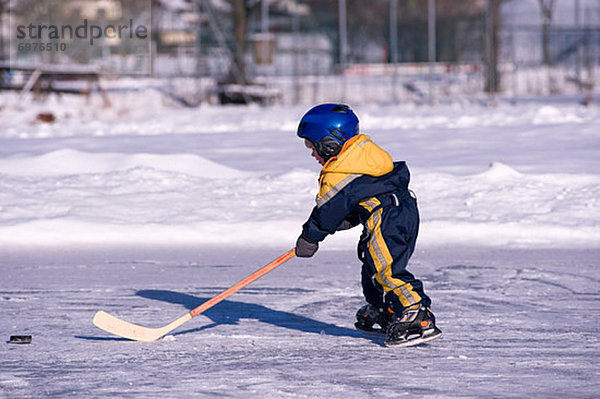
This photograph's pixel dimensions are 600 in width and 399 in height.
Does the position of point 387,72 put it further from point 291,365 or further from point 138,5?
point 291,365

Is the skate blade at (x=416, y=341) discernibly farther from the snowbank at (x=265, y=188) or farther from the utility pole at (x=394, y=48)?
the utility pole at (x=394, y=48)

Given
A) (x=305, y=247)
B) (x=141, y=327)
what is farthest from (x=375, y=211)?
(x=141, y=327)

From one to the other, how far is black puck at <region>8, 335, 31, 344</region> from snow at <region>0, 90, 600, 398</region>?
0.14 feet

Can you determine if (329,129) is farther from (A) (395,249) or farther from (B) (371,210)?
(A) (395,249)

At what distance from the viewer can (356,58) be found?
81.8 feet

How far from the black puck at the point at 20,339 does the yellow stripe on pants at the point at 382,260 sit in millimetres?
1622

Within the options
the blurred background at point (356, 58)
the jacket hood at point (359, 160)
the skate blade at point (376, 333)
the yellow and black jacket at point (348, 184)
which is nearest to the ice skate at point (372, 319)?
the skate blade at point (376, 333)

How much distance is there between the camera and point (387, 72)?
24.9 metres

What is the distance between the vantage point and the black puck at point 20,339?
4301mm

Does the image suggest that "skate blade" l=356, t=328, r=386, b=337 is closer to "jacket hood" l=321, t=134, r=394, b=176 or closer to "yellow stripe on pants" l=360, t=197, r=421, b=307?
"yellow stripe on pants" l=360, t=197, r=421, b=307

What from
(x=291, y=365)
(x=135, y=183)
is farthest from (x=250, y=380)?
(x=135, y=183)

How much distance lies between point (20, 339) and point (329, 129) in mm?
1713

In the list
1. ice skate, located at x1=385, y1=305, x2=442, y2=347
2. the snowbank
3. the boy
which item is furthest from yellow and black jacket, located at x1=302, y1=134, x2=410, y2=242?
the snowbank

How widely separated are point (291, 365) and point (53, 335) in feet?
4.24
